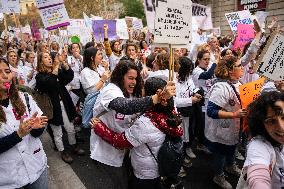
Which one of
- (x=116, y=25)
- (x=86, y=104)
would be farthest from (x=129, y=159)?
(x=116, y=25)

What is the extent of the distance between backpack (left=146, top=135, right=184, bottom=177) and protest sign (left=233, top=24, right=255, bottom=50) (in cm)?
502

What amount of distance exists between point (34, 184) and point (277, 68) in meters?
2.62

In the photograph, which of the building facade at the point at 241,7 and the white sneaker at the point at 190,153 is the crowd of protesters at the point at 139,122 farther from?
the building facade at the point at 241,7

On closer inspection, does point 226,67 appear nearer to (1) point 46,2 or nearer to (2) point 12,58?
(2) point 12,58

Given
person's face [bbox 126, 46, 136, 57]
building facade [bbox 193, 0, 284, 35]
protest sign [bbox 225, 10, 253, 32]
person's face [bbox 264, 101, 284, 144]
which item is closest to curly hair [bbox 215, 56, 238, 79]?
person's face [bbox 264, 101, 284, 144]

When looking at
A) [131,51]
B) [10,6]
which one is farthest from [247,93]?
[10,6]

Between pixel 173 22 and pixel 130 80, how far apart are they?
716 mm

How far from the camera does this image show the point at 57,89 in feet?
17.1

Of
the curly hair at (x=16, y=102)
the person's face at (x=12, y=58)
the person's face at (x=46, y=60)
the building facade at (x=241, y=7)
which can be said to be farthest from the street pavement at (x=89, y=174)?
the building facade at (x=241, y=7)

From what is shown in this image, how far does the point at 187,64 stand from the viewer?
5.12 m

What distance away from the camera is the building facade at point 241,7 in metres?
18.1

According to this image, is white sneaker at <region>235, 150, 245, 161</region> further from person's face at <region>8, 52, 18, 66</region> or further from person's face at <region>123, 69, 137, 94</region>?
person's face at <region>8, 52, 18, 66</region>

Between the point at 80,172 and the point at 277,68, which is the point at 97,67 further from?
the point at 277,68

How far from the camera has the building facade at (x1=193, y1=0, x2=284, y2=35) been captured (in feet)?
59.3
